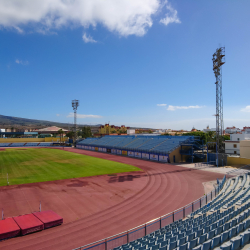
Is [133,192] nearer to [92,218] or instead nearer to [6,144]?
[92,218]

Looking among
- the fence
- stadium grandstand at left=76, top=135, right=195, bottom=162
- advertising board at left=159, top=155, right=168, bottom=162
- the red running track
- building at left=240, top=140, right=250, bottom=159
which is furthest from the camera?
stadium grandstand at left=76, top=135, right=195, bottom=162

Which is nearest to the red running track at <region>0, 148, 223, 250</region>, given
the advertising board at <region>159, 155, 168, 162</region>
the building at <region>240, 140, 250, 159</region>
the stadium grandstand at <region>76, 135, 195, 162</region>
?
the advertising board at <region>159, 155, 168, 162</region>

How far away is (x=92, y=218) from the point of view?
17781 millimetres

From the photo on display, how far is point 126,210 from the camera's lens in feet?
64.0

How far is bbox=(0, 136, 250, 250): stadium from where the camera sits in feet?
36.2

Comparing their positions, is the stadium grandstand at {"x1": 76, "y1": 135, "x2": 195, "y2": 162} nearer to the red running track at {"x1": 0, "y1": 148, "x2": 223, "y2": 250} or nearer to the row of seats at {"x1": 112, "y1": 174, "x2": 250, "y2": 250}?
the red running track at {"x1": 0, "y1": 148, "x2": 223, "y2": 250}

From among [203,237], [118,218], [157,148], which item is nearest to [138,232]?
[118,218]

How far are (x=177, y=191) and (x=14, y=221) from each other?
64.1 feet

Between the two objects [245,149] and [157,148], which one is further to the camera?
[157,148]

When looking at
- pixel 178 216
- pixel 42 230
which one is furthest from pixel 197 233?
pixel 42 230

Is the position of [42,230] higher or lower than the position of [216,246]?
lower

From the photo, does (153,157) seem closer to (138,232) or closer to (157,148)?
(157,148)

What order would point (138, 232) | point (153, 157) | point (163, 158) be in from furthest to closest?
point (153, 157), point (163, 158), point (138, 232)

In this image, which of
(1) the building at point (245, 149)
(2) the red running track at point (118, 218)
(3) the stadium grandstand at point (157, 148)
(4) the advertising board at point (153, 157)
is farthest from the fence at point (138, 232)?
(4) the advertising board at point (153, 157)
